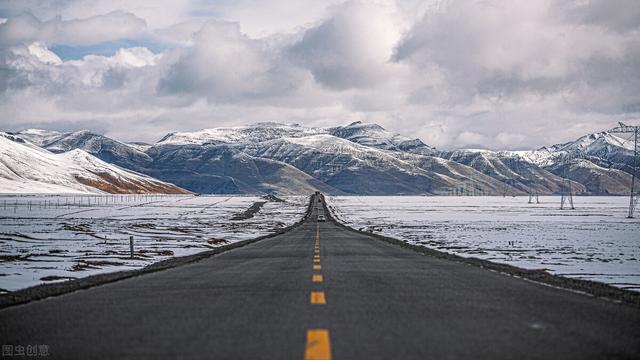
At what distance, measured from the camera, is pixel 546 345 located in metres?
7.90

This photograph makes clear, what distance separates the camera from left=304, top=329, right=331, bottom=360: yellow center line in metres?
7.23

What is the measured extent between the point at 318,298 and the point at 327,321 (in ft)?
8.15

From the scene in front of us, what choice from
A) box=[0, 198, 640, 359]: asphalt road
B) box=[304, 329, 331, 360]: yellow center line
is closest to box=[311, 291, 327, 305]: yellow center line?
box=[0, 198, 640, 359]: asphalt road

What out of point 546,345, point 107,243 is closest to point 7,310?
point 546,345

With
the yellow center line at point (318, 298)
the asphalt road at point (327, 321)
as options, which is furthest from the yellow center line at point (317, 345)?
the yellow center line at point (318, 298)

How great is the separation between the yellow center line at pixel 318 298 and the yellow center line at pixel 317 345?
2651mm

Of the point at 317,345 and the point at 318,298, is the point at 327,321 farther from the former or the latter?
the point at 318,298

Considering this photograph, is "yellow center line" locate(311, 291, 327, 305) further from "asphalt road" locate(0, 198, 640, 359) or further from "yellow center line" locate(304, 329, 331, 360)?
"yellow center line" locate(304, 329, 331, 360)

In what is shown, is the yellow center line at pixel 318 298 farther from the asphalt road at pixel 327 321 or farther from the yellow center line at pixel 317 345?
the yellow center line at pixel 317 345

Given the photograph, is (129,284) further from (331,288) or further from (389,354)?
(389,354)

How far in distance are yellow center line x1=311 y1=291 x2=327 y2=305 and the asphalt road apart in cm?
2

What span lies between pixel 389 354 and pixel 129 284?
32.2 feet

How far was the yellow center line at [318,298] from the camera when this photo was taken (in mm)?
11414

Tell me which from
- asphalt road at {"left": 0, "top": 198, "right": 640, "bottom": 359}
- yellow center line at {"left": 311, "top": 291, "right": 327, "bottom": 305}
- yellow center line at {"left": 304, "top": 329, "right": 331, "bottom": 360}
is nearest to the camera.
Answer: yellow center line at {"left": 304, "top": 329, "right": 331, "bottom": 360}
